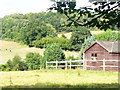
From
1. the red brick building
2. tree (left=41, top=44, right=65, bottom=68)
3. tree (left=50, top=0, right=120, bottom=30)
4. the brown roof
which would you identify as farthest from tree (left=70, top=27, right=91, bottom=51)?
tree (left=50, top=0, right=120, bottom=30)

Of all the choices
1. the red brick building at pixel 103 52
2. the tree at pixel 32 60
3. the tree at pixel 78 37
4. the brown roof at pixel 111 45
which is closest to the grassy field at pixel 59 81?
the red brick building at pixel 103 52

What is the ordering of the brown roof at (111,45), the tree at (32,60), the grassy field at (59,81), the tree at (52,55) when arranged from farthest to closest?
the tree at (32,60)
the tree at (52,55)
the brown roof at (111,45)
the grassy field at (59,81)

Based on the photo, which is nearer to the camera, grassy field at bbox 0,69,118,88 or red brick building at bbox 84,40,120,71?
grassy field at bbox 0,69,118,88

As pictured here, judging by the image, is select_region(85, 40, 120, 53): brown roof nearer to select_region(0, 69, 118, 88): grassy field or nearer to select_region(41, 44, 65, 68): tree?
select_region(41, 44, 65, 68): tree

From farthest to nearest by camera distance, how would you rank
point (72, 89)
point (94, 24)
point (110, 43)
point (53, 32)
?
point (53, 32)
point (110, 43)
point (72, 89)
point (94, 24)

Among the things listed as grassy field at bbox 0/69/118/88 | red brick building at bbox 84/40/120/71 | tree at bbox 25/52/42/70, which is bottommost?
tree at bbox 25/52/42/70

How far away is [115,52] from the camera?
2739 centimetres

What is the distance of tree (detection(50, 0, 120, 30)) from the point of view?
17.3 ft

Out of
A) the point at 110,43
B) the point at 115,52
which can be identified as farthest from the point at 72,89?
the point at 110,43

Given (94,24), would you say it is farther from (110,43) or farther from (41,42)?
(41,42)

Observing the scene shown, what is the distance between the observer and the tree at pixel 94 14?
5.26 m

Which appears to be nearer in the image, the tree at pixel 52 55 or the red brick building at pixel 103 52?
the red brick building at pixel 103 52

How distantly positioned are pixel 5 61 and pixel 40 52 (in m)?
10.4

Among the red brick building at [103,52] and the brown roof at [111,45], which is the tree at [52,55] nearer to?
the red brick building at [103,52]
